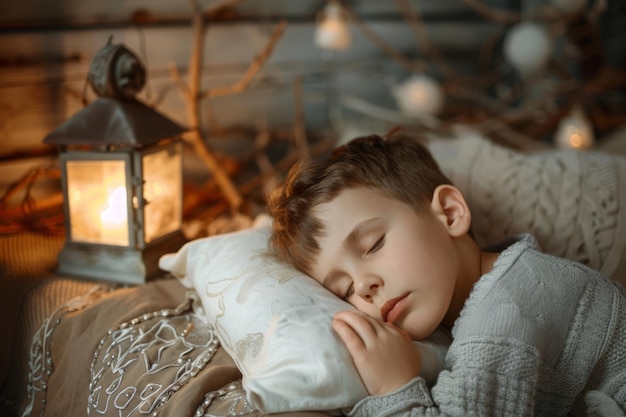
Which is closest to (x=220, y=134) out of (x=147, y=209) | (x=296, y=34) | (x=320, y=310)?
(x=296, y=34)

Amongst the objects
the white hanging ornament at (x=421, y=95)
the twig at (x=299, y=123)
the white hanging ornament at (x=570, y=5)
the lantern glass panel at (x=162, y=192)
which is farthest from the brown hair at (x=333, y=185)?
the white hanging ornament at (x=570, y=5)

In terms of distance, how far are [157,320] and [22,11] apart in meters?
1.10

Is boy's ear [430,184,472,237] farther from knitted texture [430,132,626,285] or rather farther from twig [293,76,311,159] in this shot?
twig [293,76,311,159]

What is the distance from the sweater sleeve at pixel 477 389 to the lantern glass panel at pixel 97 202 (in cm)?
69

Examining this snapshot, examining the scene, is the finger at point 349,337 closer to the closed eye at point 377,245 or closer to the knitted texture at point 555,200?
the closed eye at point 377,245

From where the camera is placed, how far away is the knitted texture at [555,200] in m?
1.35

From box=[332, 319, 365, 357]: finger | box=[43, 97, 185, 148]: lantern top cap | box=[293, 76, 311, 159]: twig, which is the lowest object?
box=[293, 76, 311, 159]: twig

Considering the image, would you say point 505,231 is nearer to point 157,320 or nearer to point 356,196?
point 356,196

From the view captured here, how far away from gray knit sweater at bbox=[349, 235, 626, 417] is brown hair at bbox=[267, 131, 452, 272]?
202 millimetres

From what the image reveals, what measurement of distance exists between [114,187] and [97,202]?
5 centimetres

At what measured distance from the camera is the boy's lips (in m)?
→ 1.03

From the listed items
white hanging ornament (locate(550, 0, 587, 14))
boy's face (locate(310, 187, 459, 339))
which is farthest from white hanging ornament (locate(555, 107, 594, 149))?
boy's face (locate(310, 187, 459, 339))

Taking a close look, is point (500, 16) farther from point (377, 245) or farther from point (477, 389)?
point (477, 389)

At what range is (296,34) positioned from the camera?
2.69 metres
